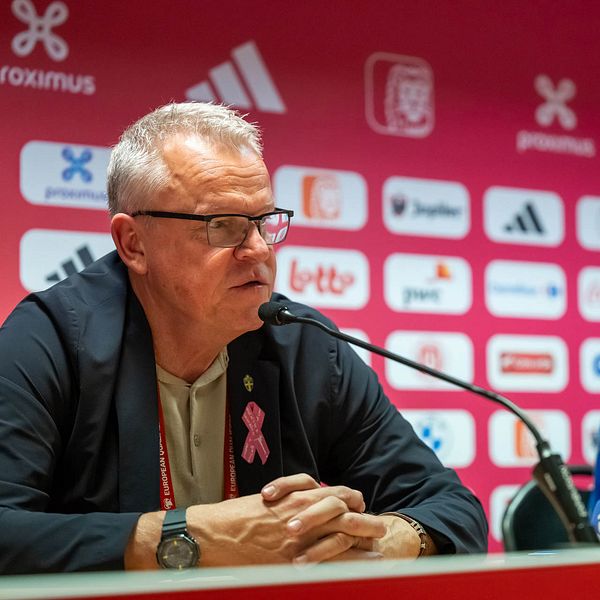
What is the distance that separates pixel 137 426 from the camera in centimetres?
167

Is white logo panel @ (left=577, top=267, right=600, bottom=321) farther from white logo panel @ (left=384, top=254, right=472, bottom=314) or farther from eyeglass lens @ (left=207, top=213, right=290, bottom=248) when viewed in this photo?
eyeglass lens @ (left=207, top=213, right=290, bottom=248)

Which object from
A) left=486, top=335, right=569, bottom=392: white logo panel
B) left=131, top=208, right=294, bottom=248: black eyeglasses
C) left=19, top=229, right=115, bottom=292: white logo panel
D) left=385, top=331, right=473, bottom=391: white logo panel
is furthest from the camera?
left=486, top=335, right=569, bottom=392: white logo panel

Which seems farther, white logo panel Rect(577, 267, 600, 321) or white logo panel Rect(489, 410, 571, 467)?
white logo panel Rect(577, 267, 600, 321)

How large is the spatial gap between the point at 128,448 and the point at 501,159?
2992 mm

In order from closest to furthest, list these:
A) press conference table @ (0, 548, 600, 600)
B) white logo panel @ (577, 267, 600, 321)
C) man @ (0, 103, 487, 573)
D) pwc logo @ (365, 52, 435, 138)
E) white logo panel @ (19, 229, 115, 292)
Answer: press conference table @ (0, 548, 600, 600) → man @ (0, 103, 487, 573) → white logo panel @ (19, 229, 115, 292) → pwc logo @ (365, 52, 435, 138) → white logo panel @ (577, 267, 600, 321)

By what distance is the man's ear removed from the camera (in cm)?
184

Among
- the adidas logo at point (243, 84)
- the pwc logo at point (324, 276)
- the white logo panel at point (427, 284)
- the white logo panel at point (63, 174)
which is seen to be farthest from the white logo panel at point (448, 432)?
the white logo panel at point (63, 174)

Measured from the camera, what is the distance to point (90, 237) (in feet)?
11.1

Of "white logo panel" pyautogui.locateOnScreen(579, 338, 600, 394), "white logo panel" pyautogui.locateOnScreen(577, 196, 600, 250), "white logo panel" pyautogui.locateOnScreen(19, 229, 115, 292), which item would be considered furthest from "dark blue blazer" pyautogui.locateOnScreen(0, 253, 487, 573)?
"white logo panel" pyautogui.locateOnScreen(577, 196, 600, 250)

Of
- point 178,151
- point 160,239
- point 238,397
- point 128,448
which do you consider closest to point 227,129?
point 178,151

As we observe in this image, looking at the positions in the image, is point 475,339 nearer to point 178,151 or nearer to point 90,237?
point 90,237

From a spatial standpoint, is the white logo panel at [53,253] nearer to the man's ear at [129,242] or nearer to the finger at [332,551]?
the man's ear at [129,242]

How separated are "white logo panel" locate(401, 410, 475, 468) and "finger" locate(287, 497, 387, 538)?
7.73 feet

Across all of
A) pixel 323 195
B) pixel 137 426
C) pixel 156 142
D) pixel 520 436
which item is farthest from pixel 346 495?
pixel 520 436
